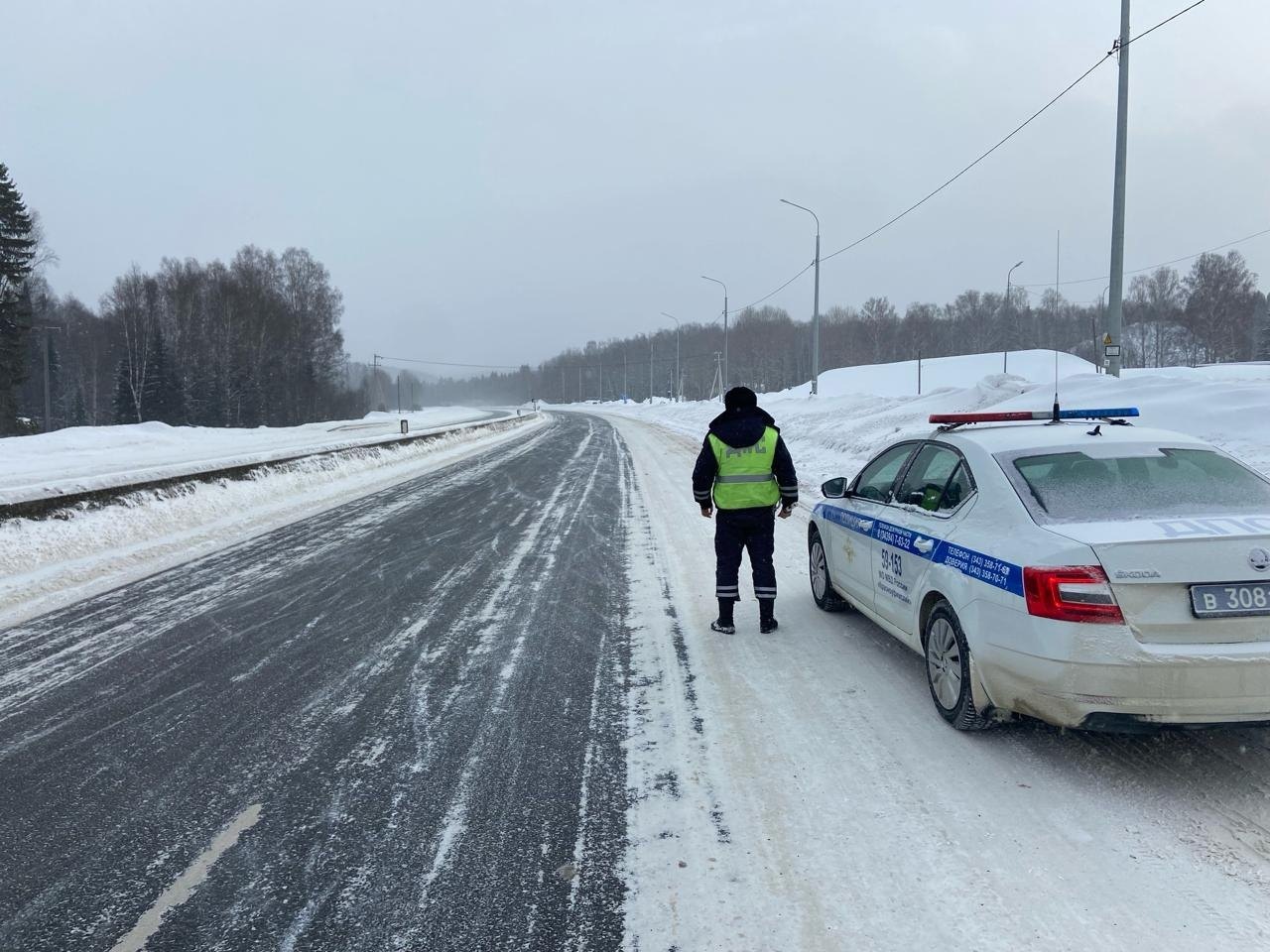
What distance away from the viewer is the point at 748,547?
19.1 feet

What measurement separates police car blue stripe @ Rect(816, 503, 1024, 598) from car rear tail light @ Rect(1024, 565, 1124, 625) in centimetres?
11

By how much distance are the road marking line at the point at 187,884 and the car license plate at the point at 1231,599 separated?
3962 millimetres

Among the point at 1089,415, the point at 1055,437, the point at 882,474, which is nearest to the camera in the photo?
the point at 1055,437

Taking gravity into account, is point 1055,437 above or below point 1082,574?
above

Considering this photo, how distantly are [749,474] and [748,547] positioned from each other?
542mm

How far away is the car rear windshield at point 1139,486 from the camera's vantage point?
3.69m

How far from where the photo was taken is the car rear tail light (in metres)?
3.28

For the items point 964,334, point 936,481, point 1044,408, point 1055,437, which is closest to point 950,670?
point 936,481

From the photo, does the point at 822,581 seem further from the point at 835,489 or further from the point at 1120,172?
the point at 1120,172

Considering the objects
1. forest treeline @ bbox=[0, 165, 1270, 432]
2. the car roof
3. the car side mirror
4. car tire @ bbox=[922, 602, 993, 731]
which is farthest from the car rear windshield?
forest treeline @ bbox=[0, 165, 1270, 432]

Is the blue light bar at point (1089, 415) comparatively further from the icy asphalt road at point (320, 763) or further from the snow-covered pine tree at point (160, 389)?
the snow-covered pine tree at point (160, 389)

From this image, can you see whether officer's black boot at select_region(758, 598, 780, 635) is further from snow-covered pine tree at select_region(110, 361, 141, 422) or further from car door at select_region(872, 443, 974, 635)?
snow-covered pine tree at select_region(110, 361, 141, 422)

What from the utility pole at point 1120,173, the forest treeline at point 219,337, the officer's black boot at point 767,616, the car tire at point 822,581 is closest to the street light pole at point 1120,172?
the utility pole at point 1120,173

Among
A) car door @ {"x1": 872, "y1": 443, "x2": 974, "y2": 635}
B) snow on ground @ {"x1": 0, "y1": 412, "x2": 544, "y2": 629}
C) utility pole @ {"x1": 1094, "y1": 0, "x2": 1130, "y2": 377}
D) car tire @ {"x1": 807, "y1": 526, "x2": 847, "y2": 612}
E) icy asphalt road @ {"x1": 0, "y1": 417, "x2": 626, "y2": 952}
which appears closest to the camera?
icy asphalt road @ {"x1": 0, "y1": 417, "x2": 626, "y2": 952}
